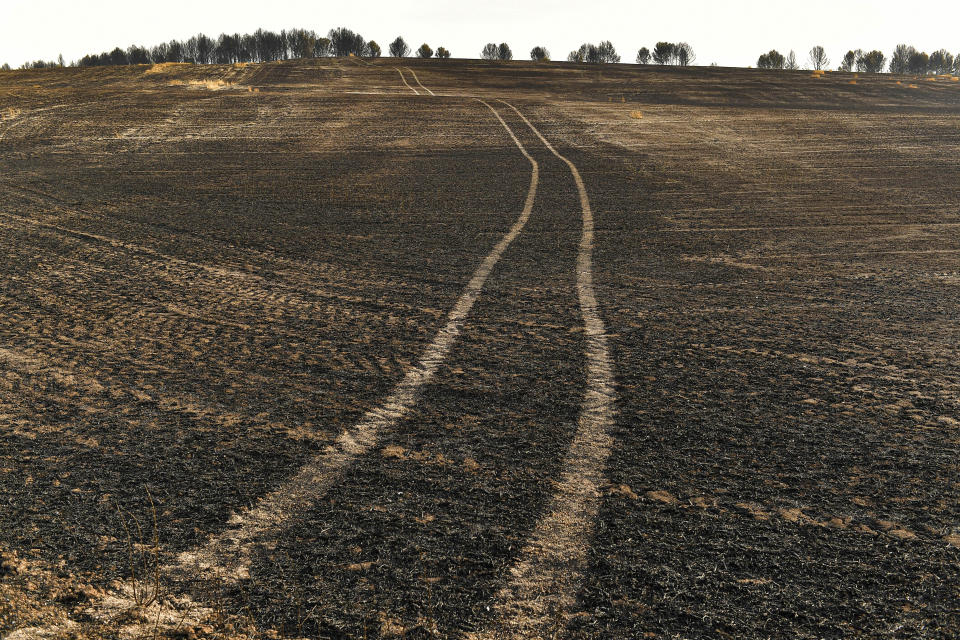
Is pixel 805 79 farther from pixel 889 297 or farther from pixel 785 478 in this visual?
pixel 785 478

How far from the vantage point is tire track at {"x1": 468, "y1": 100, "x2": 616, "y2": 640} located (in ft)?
7.67

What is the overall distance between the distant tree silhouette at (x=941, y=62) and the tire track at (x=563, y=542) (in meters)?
107

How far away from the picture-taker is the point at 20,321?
5016mm

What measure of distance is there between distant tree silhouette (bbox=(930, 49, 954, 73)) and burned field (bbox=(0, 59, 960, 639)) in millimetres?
100360

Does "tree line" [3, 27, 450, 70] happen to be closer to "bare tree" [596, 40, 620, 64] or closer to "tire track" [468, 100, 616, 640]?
"bare tree" [596, 40, 620, 64]

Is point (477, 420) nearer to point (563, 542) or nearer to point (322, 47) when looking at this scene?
point (563, 542)

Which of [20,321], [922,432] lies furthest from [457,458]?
[20,321]

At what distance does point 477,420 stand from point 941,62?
112 metres

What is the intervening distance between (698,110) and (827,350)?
79.6ft

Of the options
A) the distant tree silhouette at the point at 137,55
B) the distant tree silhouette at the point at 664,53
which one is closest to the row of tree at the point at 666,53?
the distant tree silhouette at the point at 664,53

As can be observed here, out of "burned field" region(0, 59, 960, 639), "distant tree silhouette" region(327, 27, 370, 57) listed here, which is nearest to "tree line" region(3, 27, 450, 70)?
"distant tree silhouette" region(327, 27, 370, 57)

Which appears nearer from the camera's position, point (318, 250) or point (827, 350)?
point (827, 350)

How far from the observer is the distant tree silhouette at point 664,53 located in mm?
85875

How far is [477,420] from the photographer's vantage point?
143 inches
